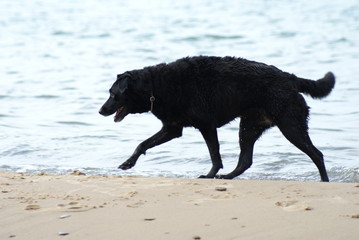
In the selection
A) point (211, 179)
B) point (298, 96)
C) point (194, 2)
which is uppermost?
point (194, 2)

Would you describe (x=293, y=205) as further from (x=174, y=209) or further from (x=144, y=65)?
(x=144, y=65)

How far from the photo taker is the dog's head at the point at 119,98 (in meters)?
7.07

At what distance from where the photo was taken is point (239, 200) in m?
5.63

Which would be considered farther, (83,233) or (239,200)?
(239,200)

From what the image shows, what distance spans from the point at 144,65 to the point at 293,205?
494 inches

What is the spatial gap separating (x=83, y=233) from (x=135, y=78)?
2.54 m

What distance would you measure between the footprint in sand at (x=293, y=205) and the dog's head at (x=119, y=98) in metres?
2.23

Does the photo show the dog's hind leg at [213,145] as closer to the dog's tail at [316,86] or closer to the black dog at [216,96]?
the black dog at [216,96]

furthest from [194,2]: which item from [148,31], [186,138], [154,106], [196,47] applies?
[154,106]

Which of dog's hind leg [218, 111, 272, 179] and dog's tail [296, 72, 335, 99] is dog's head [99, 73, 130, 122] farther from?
dog's tail [296, 72, 335, 99]

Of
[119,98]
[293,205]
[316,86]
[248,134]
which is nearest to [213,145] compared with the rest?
[248,134]

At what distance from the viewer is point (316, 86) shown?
7148 mm

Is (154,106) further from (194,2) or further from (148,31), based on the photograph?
(194,2)

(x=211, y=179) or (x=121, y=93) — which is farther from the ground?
(x=121, y=93)
